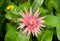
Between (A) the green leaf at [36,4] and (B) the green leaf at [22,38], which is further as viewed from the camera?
(A) the green leaf at [36,4]

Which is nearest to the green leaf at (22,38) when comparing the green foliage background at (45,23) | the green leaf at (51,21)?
the green foliage background at (45,23)

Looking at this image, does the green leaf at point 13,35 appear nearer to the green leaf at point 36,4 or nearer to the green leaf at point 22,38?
the green leaf at point 22,38

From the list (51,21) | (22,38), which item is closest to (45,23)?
(51,21)

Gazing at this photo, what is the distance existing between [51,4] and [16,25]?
0.23 meters

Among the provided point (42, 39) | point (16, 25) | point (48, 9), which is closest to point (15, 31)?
point (16, 25)

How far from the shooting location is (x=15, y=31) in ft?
2.87

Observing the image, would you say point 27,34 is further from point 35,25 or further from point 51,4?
point 51,4

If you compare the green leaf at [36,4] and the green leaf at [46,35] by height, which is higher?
the green leaf at [36,4]

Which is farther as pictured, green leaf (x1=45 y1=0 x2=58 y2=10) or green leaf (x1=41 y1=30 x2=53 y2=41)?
Result: green leaf (x1=45 y1=0 x2=58 y2=10)

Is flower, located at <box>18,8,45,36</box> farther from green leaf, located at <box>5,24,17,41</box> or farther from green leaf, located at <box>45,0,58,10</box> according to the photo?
green leaf, located at <box>45,0,58,10</box>

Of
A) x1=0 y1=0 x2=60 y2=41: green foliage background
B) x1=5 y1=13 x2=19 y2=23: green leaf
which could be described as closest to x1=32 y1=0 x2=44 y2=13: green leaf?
x1=0 y1=0 x2=60 y2=41: green foliage background

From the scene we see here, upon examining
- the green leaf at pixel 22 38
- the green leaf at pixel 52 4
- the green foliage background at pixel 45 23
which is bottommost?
the green leaf at pixel 22 38

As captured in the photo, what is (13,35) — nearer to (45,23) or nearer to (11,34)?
(11,34)

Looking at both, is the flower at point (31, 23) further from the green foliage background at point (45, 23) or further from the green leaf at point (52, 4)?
the green leaf at point (52, 4)
